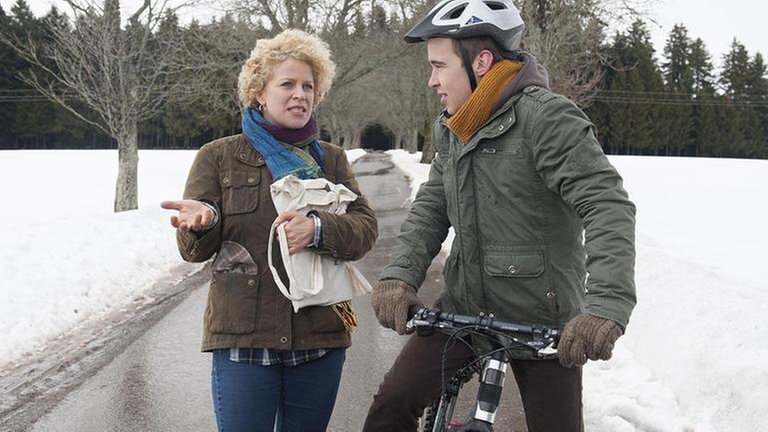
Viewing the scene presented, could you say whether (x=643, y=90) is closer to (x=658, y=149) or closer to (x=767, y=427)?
(x=658, y=149)

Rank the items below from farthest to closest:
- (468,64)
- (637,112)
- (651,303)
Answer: (637,112), (651,303), (468,64)

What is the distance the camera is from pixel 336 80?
28984mm

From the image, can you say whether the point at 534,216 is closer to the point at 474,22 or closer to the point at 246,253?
the point at 474,22

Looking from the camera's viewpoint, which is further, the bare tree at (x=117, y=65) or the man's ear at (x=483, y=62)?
the bare tree at (x=117, y=65)

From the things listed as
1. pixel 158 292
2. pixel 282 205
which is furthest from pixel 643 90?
pixel 282 205

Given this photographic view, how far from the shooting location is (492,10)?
2430 mm

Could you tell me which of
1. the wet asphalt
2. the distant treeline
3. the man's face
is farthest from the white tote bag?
the distant treeline

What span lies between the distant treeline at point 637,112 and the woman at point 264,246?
190ft

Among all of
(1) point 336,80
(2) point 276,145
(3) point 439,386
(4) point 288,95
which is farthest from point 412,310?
(1) point 336,80

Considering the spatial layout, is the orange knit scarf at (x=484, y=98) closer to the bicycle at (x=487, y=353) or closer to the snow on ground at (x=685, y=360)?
the bicycle at (x=487, y=353)

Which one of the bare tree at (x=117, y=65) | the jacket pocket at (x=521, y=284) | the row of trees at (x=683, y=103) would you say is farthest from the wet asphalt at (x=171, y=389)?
the row of trees at (x=683, y=103)

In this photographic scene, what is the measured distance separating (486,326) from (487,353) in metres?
0.22

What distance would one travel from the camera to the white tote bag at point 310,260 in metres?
2.67

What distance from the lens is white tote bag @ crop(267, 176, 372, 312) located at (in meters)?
2.67
